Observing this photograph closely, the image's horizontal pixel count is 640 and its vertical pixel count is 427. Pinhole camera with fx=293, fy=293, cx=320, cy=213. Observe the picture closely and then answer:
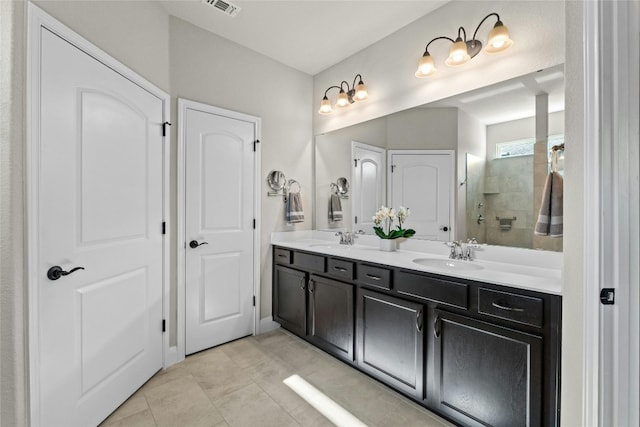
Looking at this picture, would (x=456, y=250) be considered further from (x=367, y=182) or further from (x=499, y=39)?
(x=499, y=39)

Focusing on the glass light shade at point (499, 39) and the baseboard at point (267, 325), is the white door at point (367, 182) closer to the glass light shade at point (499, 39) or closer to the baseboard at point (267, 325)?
the glass light shade at point (499, 39)

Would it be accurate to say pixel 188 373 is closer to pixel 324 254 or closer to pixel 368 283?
pixel 324 254

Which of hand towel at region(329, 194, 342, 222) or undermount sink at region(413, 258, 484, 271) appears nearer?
undermount sink at region(413, 258, 484, 271)

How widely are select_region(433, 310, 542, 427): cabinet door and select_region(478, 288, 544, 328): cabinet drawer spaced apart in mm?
68

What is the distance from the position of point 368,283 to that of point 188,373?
59.3 inches

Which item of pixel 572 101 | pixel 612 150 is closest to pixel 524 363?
pixel 612 150

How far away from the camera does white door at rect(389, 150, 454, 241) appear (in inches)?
87.0

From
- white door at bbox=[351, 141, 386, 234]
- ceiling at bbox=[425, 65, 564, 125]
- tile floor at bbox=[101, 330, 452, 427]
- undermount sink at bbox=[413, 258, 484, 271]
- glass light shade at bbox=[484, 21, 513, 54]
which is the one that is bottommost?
tile floor at bbox=[101, 330, 452, 427]

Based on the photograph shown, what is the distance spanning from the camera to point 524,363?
1.34 metres

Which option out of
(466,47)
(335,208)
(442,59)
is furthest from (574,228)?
(335,208)

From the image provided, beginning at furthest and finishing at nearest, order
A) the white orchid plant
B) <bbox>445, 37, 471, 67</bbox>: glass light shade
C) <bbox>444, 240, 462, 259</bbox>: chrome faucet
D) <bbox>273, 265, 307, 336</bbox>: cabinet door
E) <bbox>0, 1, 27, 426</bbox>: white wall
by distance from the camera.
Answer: <bbox>273, 265, 307, 336</bbox>: cabinet door
the white orchid plant
<bbox>444, 240, 462, 259</bbox>: chrome faucet
<bbox>445, 37, 471, 67</bbox>: glass light shade
<bbox>0, 1, 27, 426</bbox>: white wall

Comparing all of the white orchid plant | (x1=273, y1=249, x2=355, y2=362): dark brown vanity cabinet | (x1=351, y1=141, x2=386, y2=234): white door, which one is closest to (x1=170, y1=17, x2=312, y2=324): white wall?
(x1=273, y1=249, x2=355, y2=362): dark brown vanity cabinet

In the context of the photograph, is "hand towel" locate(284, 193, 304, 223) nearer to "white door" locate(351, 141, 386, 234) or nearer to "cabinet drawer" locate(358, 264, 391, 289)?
"white door" locate(351, 141, 386, 234)

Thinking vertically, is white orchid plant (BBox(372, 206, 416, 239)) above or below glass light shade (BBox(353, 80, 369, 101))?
below
